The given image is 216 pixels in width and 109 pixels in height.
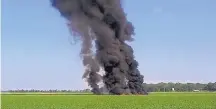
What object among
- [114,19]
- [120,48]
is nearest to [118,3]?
[114,19]

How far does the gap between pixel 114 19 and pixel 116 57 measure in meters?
7.64

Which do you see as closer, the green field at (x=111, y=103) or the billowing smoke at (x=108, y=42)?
the green field at (x=111, y=103)

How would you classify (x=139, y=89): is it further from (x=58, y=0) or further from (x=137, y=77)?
(x=58, y=0)

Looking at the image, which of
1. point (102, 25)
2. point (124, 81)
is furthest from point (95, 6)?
point (124, 81)

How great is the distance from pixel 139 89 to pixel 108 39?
14.2 metres

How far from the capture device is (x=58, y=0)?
2815 inches

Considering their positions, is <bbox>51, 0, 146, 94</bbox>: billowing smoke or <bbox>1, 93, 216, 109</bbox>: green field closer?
<bbox>1, 93, 216, 109</bbox>: green field

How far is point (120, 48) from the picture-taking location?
7581cm

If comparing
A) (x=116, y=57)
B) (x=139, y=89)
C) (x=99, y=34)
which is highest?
(x=99, y=34)

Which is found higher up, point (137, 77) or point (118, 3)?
point (118, 3)

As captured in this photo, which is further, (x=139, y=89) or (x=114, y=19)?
(x=139, y=89)

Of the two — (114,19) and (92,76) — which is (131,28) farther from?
(92,76)

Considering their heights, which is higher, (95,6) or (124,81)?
(95,6)

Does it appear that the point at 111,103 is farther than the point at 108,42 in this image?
No
